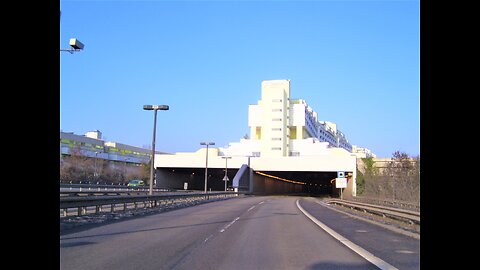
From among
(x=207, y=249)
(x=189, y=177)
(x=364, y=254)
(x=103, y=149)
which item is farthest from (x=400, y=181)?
(x=103, y=149)

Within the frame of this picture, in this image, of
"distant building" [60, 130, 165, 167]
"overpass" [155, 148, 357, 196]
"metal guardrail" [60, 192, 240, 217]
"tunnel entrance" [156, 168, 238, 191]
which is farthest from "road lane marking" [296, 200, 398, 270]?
"tunnel entrance" [156, 168, 238, 191]

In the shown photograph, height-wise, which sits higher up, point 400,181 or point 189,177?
point 400,181

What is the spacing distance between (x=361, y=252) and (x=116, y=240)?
6.71 meters

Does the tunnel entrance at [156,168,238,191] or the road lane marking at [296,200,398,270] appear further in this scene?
the tunnel entrance at [156,168,238,191]

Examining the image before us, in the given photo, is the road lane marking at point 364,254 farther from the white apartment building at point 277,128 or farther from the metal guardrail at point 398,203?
the white apartment building at point 277,128

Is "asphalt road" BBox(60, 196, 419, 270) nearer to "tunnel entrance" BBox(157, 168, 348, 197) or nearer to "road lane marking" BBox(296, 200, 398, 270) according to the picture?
"road lane marking" BBox(296, 200, 398, 270)

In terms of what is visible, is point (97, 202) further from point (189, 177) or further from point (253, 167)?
point (189, 177)

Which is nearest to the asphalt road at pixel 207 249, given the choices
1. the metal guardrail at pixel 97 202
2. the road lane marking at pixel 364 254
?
the road lane marking at pixel 364 254

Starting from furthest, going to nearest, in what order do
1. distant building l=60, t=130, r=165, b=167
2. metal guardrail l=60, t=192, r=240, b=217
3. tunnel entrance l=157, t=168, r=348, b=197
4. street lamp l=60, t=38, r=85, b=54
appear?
distant building l=60, t=130, r=165, b=167 → tunnel entrance l=157, t=168, r=348, b=197 → metal guardrail l=60, t=192, r=240, b=217 → street lamp l=60, t=38, r=85, b=54

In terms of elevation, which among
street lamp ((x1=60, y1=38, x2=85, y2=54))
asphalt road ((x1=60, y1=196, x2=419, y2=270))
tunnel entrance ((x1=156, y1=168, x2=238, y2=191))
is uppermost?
street lamp ((x1=60, y1=38, x2=85, y2=54))
